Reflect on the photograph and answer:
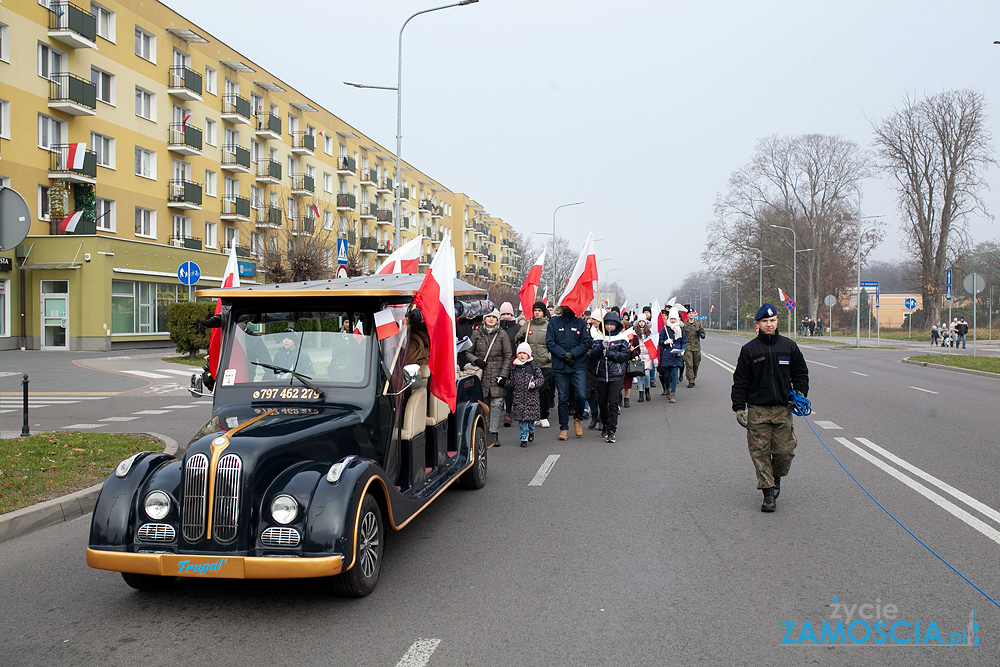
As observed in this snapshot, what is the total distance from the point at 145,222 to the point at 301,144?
55.7 ft

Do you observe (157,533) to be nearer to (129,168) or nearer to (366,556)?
(366,556)

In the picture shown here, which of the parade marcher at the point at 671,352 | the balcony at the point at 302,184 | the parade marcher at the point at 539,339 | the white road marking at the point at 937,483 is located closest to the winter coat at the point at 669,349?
the parade marcher at the point at 671,352

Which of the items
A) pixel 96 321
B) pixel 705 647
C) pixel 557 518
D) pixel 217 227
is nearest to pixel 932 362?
pixel 557 518

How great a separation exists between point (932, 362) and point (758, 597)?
1084 inches

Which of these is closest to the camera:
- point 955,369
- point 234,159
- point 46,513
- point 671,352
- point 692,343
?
point 46,513

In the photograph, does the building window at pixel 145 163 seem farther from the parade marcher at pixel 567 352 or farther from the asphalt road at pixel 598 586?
the asphalt road at pixel 598 586

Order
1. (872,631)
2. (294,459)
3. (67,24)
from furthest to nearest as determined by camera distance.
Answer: (67,24), (294,459), (872,631)

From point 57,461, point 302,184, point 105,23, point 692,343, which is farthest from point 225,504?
point 302,184

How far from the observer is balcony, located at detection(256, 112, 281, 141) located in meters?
45.6

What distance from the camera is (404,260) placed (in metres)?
10.4

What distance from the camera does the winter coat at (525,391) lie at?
Answer: 1061cm

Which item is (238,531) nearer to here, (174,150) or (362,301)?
(362,301)

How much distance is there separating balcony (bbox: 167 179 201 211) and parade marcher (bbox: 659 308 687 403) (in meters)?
27.7

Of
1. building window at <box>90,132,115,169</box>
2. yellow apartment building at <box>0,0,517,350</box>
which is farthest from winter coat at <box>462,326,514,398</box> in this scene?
building window at <box>90,132,115,169</box>
